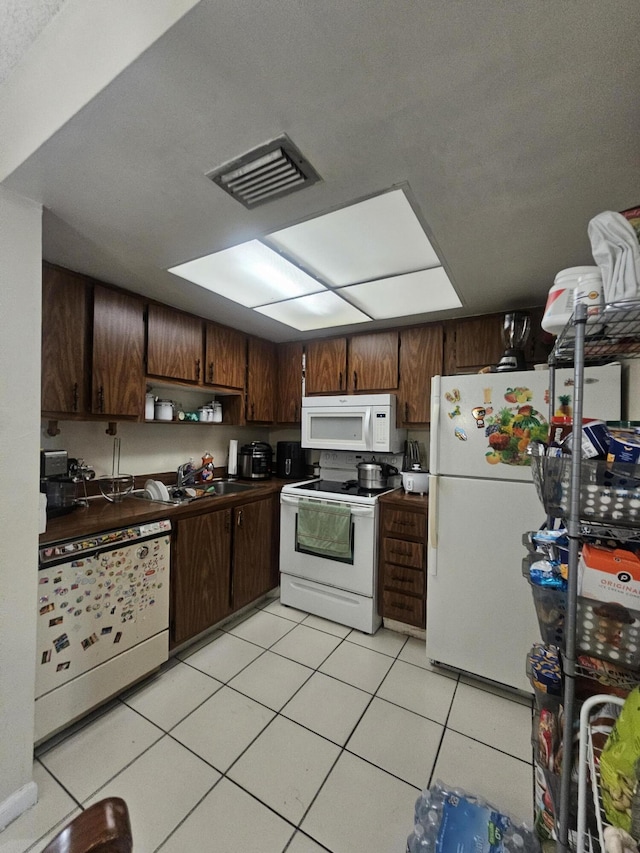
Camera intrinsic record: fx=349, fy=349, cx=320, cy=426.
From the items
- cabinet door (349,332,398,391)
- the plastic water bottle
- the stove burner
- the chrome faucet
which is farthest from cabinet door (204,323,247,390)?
the plastic water bottle

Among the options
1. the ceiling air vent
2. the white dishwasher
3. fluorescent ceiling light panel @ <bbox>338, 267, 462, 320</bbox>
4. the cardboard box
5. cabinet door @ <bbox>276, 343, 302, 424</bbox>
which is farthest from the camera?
cabinet door @ <bbox>276, 343, 302, 424</bbox>

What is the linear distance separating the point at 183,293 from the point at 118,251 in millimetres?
516

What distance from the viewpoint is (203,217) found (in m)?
1.41

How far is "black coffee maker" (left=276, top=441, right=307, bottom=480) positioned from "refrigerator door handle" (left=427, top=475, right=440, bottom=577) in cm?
146

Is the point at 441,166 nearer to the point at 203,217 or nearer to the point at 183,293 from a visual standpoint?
the point at 203,217

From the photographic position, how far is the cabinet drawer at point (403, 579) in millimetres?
2240

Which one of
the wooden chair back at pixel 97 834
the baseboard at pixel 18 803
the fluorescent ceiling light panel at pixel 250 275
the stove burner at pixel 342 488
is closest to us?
the wooden chair back at pixel 97 834

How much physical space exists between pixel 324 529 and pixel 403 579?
0.61 meters

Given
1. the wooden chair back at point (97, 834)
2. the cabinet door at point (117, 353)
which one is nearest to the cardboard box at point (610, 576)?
the wooden chair back at point (97, 834)

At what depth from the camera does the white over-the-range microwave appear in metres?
2.62

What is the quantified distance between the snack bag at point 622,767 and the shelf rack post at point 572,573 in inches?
5.2

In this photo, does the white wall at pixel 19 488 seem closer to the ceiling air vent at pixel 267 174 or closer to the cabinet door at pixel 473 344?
the ceiling air vent at pixel 267 174

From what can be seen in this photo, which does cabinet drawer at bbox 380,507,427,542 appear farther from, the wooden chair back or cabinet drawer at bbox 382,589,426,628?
the wooden chair back

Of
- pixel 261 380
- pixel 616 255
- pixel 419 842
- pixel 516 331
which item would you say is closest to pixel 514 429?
pixel 516 331
